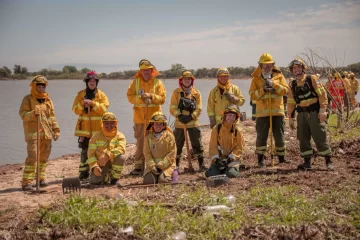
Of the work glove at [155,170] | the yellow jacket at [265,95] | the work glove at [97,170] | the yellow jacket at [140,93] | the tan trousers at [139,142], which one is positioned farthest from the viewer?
the tan trousers at [139,142]

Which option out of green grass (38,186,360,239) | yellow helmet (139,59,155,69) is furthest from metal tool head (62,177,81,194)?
yellow helmet (139,59,155,69)

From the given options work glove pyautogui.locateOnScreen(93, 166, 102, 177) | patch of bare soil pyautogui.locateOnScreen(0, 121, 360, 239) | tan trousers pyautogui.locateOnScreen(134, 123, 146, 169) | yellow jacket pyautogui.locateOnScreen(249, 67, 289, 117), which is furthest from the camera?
tan trousers pyautogui.locateOnScreen(134, 123, 146, 169)

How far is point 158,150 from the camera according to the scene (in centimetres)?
714

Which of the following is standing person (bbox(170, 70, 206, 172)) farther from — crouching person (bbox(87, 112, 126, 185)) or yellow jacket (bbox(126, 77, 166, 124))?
crouching person (bbox(87, 112, 126, 185))

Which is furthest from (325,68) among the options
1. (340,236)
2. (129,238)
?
(129,238)

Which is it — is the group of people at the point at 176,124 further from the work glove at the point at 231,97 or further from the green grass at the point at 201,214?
the green grass at the point at 201,214

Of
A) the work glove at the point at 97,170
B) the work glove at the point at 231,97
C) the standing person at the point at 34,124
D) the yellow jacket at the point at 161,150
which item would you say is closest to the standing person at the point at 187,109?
the work glove at the point at 231,97

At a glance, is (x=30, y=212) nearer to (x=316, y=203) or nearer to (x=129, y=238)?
(x=129, y=238)

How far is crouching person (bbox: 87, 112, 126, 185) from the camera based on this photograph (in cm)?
717

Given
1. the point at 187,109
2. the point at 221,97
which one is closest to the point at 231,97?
the point at 221,97

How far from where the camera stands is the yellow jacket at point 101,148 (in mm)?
7186

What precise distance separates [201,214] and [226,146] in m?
2.54

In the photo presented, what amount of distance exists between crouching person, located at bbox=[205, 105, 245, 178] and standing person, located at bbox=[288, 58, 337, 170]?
1.14 metres

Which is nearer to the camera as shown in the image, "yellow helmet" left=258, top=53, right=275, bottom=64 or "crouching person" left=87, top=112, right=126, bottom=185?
"crouching person" left=87, top=112, right=126, bottom=185
